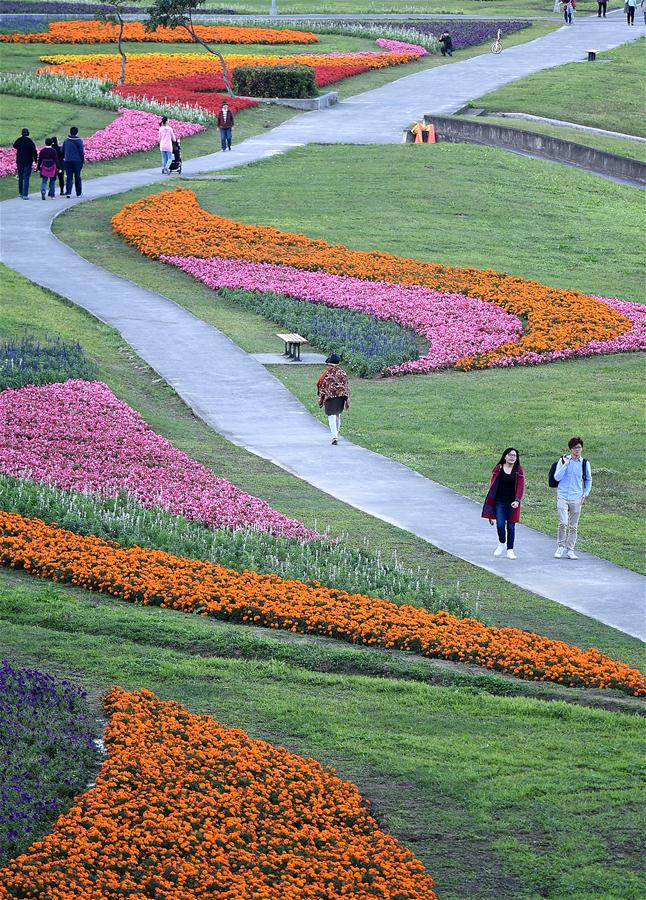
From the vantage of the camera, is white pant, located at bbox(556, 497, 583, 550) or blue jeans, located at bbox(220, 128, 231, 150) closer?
white pant, located at bbox(556, 497, 583, 550)

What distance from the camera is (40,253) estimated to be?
29.6 metres

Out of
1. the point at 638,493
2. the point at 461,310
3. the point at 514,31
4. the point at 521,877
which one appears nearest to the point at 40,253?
the point at 461,310

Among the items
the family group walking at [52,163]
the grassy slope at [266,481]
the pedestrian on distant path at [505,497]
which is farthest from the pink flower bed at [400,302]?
the pedestrian on distant path at [505,497]

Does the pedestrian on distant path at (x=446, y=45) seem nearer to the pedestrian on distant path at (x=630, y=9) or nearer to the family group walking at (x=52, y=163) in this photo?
the pedestrian on distant path at (x=630, y=9)

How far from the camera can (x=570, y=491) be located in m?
15.5

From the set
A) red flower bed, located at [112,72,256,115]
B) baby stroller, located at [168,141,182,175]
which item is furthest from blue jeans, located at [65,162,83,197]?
red flower bed, located at [112,72,256,115]

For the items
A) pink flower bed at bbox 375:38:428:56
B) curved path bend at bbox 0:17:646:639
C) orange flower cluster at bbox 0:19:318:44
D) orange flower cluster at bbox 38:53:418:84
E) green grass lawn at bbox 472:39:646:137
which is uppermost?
orange flower cluster at bbox 0:19:318:44

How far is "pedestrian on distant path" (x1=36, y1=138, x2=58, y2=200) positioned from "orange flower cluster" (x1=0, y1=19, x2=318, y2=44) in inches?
980

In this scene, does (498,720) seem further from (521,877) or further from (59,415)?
(59,415)

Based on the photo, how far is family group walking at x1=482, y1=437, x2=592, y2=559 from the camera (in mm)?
15359

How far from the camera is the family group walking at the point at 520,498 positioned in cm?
1536

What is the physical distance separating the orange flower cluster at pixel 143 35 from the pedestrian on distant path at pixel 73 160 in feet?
80.3

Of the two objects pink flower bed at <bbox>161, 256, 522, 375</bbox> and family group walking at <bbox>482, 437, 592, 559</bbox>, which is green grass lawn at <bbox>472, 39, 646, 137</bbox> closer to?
pink flower bed at <bbox>161, 256, 522, 375</bbox>

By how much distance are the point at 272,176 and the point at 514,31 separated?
35.1 meters
